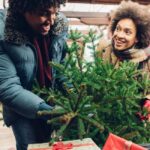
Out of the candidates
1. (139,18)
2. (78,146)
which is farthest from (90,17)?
(78,146)

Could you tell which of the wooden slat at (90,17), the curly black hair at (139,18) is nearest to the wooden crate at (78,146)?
the curly black hair at (139,18)

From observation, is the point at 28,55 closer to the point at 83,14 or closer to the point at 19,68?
the point at 19,68

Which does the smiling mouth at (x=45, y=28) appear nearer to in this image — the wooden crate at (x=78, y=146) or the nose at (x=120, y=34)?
the wooden crate at (x=78, y=146)

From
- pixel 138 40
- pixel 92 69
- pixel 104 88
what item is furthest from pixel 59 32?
pixel 138 40

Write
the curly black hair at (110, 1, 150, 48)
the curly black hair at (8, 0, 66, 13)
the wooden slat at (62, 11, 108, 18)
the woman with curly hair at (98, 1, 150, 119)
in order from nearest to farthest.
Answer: the curly black hair at (8, 0, 66, 13)
the woman with curly hair at (98, 1, 150, 119)
the curly black hair at (110, 1, 150, 48)
the wooden slat at (62, 11, 108, 18)

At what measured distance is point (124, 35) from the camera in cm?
293

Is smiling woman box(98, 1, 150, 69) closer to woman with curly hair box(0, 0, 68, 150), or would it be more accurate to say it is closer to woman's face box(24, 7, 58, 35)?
woman with curly hair box(0, 0, 68, 150)

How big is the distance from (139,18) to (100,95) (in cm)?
119

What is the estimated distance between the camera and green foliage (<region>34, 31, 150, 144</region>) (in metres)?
1.97

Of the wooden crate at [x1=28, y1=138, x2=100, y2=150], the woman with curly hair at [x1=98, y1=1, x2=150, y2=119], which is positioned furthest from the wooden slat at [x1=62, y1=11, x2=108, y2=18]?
the wooden crate at [x1=28, y1=138, x2=100, y2=150]

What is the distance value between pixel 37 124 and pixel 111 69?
1.92 ft

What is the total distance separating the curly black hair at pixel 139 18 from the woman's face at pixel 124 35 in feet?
0.14

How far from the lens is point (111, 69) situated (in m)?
2.12

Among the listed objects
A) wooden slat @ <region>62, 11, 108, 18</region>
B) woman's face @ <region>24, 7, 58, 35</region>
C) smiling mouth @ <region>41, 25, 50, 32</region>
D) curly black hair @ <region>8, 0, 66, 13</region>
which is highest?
curly black hair @ <region>8, 0, 66, 13</region>
